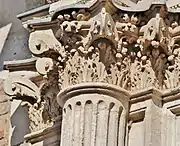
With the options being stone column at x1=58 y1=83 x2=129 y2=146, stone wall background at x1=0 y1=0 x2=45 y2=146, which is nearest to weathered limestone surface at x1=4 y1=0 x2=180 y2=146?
stone column at x1=58 y1=83 x2=129 y2=146

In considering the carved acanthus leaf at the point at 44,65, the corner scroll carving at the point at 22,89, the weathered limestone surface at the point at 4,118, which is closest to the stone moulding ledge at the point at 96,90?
the carved acanthus leaf at the point at 44,65

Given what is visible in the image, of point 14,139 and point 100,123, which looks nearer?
point 100,123

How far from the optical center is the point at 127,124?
179 inches

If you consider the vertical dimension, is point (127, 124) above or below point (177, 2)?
below

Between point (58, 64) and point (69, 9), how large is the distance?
0.66ft

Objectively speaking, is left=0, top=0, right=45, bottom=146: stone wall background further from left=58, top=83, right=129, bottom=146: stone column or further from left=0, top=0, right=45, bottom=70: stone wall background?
left=58, top=83, right=129, bottom=146: stone column

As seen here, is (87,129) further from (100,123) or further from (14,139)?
(14,139)

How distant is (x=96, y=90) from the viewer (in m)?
4.50

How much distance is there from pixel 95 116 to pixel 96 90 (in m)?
0.09

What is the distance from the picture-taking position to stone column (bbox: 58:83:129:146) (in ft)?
14.6

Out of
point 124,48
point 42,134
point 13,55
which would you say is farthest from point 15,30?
point 124,48

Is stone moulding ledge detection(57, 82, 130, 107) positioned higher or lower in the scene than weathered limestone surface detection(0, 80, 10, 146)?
lower

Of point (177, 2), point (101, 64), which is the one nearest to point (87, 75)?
point (101, 64)

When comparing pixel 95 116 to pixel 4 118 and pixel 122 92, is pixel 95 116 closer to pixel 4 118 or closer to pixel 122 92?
pixel 122 92
